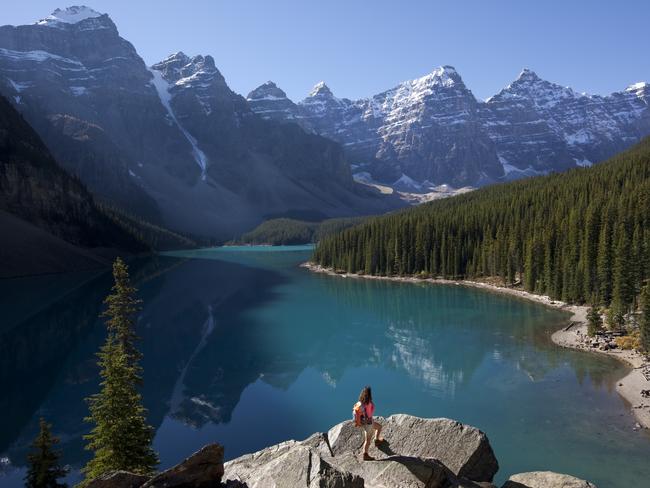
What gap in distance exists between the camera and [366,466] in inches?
550

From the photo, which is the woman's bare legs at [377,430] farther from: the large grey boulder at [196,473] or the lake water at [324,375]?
the lake water at [324,375]

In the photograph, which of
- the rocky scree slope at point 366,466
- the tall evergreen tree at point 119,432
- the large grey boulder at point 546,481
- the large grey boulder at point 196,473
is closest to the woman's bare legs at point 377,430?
the rocky scree slope at point 366,466

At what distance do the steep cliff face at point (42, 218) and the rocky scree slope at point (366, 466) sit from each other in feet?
437

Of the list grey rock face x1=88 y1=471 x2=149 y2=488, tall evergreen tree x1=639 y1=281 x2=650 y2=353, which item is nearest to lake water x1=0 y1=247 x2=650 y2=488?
tall evergreen tree x1=639 y1=281 x2=650 y2=353

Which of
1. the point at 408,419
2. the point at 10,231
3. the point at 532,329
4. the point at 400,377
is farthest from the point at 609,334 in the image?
the point at 10,231

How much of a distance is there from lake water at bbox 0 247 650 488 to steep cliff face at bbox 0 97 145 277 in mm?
46278

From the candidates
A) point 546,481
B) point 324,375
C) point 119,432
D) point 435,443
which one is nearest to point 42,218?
point 324,375

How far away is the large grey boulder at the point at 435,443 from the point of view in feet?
49.5

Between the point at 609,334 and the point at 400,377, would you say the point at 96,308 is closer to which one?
the point at 400,377

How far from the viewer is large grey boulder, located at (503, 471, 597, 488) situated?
13922 millimetres

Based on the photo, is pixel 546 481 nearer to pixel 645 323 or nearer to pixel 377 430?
pixel 377 430

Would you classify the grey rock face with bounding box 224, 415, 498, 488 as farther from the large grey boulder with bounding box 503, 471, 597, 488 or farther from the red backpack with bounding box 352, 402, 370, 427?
the red backpack with bounding box 352, 402, 370, 427

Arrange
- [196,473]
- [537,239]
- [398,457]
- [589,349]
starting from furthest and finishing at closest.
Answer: [537,239], [589,349], [398,457], [196,473]

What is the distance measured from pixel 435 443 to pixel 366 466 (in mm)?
2709
